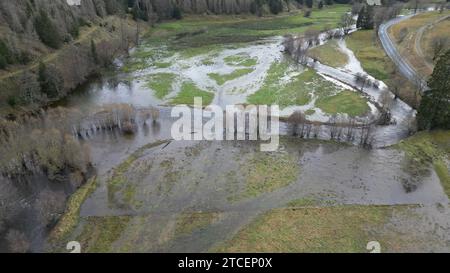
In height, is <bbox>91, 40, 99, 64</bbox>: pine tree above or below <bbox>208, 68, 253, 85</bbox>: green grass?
above

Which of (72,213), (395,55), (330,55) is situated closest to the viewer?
(72,213)

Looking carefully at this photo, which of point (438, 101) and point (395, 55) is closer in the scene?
point (438, 101)

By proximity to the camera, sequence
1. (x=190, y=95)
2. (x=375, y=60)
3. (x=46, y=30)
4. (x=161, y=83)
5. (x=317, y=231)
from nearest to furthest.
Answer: (x=317, y=231), (x=190, y=95), (x=161, y=83), (x=46, y=30), (x=375, y=60)

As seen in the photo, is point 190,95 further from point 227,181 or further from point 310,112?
point 227,181

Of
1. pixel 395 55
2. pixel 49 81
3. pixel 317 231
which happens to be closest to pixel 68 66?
pixel 49 81

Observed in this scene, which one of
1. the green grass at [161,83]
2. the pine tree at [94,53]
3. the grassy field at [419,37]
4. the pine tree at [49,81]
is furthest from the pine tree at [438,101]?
the pine tree at [94,53]

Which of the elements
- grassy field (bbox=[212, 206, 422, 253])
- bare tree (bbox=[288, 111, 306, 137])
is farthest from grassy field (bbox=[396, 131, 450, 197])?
bare tree (bbox=[288, 111, 306, 137])

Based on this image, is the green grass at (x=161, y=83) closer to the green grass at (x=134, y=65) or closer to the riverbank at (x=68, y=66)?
the green grass at (x=134, y=65)

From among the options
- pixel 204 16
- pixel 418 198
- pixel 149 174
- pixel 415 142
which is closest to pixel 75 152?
pixel 149 174

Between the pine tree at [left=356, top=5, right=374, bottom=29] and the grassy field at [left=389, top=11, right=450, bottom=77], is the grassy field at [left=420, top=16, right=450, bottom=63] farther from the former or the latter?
the pine tree at [left=356, top=5, right=374, bottom=29]
